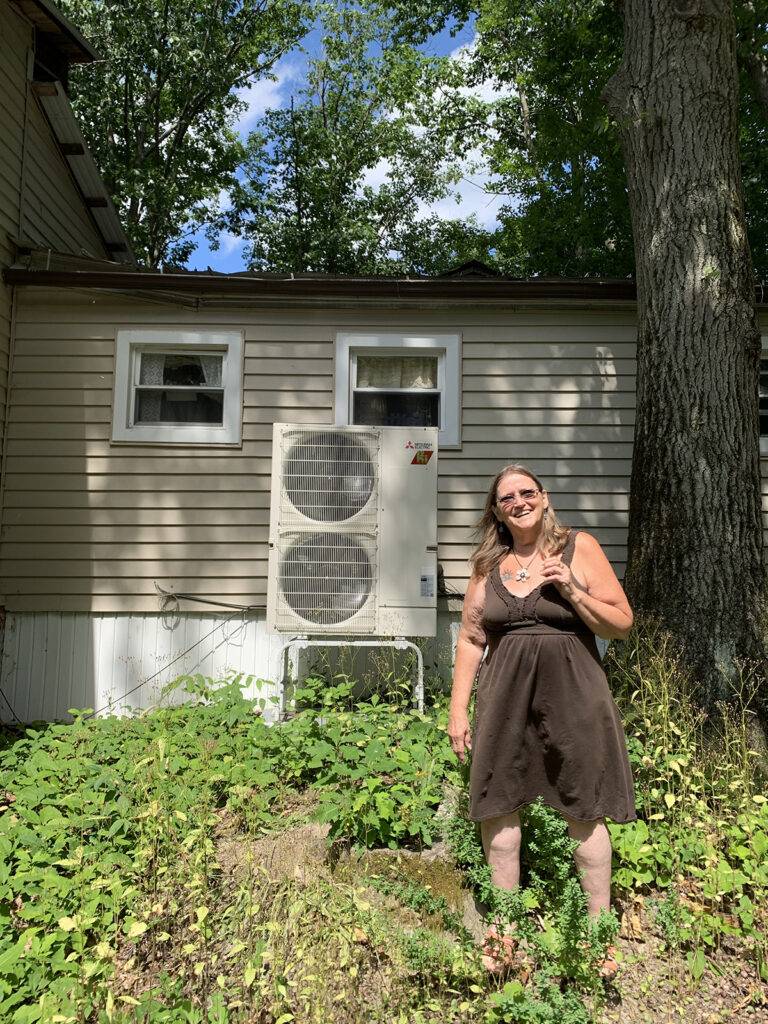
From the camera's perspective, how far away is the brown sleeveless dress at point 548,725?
2121mm

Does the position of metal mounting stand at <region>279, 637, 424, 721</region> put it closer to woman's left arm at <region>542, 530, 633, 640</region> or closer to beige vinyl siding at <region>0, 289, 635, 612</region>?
beige vinyl siding at <region>0, 289, 635, 612</region>

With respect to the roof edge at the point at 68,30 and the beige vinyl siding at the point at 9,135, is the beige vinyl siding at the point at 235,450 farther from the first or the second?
the roof edge at the point at 68,30

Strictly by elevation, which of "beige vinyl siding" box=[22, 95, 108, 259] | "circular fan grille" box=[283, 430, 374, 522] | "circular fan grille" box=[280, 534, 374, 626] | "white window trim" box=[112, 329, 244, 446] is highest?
"beige vinyl siding" box=[22, 95, 108, 259]

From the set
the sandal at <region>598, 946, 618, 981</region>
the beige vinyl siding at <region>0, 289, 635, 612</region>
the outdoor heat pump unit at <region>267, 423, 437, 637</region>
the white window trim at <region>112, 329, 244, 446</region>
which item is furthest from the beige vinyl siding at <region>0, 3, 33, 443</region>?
the sandal at <region>598, 946, 618, 981</region>

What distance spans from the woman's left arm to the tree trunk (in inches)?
66.8

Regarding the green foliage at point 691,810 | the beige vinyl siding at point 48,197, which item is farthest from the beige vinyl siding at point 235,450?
the green foliage at point 691,810

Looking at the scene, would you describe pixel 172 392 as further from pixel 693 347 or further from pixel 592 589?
pixel 592 589

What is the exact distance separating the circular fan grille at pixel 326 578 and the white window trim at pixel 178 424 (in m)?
1.39

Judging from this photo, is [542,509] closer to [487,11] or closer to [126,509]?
[126,509]

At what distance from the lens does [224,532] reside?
5.40 m

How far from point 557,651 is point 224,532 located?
12.0 feet

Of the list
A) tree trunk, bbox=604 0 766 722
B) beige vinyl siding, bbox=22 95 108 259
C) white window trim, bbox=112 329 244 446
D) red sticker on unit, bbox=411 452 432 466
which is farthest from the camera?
beige vinyl siding, bbox=22 95 108 259

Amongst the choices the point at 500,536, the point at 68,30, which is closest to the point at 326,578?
the point at 500,536

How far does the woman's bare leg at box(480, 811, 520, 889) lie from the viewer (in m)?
2.21
